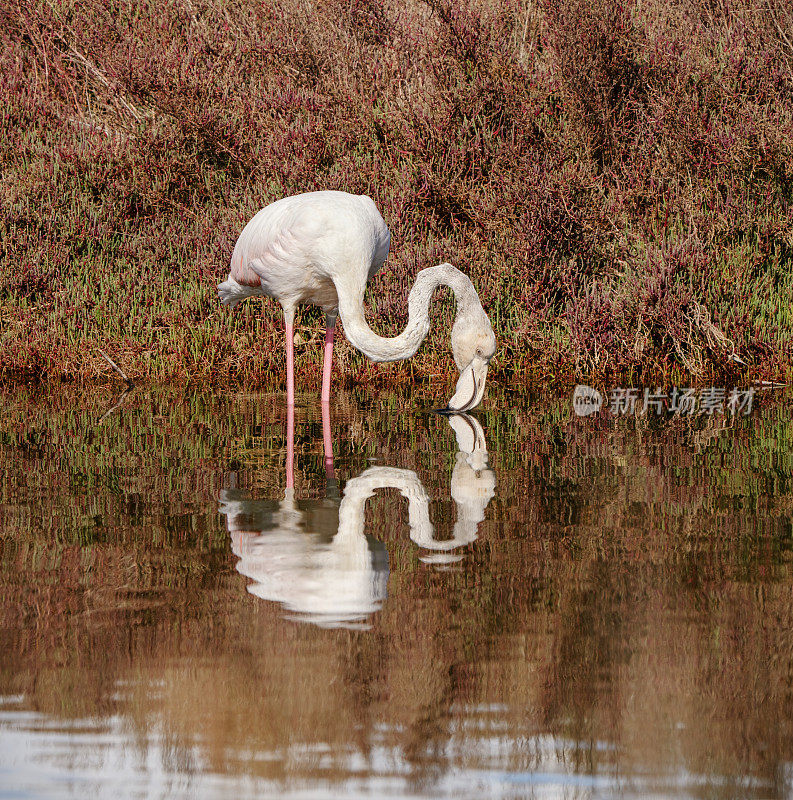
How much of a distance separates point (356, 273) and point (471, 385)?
42.3 inches

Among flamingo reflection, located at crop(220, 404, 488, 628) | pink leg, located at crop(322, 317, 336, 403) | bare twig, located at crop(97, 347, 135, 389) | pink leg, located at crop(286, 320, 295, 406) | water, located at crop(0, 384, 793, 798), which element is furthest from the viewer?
bare twig, located at crop(97, 347, 135, 389)

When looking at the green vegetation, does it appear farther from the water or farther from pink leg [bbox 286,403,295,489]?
the water

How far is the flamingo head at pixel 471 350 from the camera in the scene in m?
7.88

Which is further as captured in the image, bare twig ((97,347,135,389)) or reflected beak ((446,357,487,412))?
bare twig ((97,347,135,389))

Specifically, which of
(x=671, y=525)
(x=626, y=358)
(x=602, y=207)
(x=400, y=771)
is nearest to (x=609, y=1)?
(x=602, y=207)

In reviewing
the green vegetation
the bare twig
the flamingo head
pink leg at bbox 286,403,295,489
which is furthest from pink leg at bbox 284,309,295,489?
the bare twig

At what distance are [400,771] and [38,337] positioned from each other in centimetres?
933

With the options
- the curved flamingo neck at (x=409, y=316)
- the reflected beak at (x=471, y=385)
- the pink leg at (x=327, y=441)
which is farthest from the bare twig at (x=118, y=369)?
the reflected beak at (x=471, y=385)

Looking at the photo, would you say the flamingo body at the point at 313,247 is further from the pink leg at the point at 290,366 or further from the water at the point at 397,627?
the water at the point at 397,627

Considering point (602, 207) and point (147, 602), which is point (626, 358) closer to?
point (602, 207)

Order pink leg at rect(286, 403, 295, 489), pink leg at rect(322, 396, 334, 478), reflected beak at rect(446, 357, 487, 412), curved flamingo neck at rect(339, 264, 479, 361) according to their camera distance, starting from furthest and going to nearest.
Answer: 1. reflected beak at rect(446, 357, 487, 412)
2. curved flamingo neck at rect(339, 264, 479, 361)
3. pink leg at rect(322, 396, 334, 478)
4. pink leg at rect(286, 403, 295, 489)

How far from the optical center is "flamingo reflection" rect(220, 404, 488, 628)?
3.86m

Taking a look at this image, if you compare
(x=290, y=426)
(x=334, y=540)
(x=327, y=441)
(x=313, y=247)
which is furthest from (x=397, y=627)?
(x=313, y=247)

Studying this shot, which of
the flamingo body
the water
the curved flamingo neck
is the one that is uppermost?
the flamingo body
